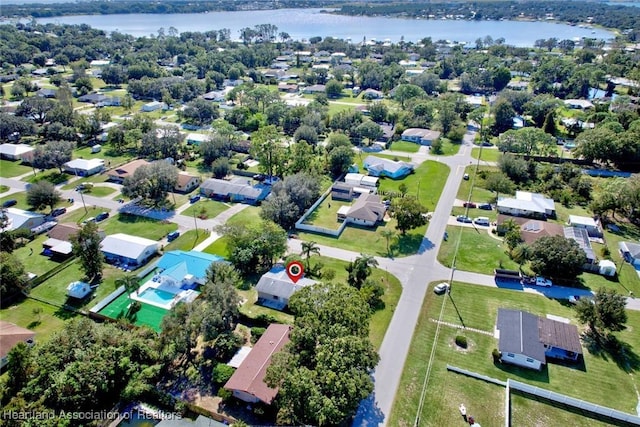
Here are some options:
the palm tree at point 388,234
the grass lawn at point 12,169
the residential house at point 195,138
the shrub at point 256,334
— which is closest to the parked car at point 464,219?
the palm tree at point 388,234

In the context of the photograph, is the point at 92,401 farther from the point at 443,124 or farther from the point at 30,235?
the point at 443,124

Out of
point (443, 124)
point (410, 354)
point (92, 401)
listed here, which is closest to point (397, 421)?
point (410, 354)

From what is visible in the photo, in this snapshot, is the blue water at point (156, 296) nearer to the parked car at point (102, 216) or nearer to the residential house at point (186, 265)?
the residential house at point (186, 265)

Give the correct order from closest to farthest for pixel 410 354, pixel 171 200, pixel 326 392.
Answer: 1. pixel 326 392
2. pixel 410 354
3. pixel 171 200

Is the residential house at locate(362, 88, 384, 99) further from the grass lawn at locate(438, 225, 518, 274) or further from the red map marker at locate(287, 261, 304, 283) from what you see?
the red map marker at locate(287, 261, 304, 283)

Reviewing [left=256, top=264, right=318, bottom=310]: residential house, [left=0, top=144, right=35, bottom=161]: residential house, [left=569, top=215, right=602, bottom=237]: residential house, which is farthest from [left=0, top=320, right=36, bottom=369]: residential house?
[left=569, top=215, right=602, bottom=237]: residential house

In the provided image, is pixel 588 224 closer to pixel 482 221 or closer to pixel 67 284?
pixel 482 221

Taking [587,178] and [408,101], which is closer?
[587,178]
